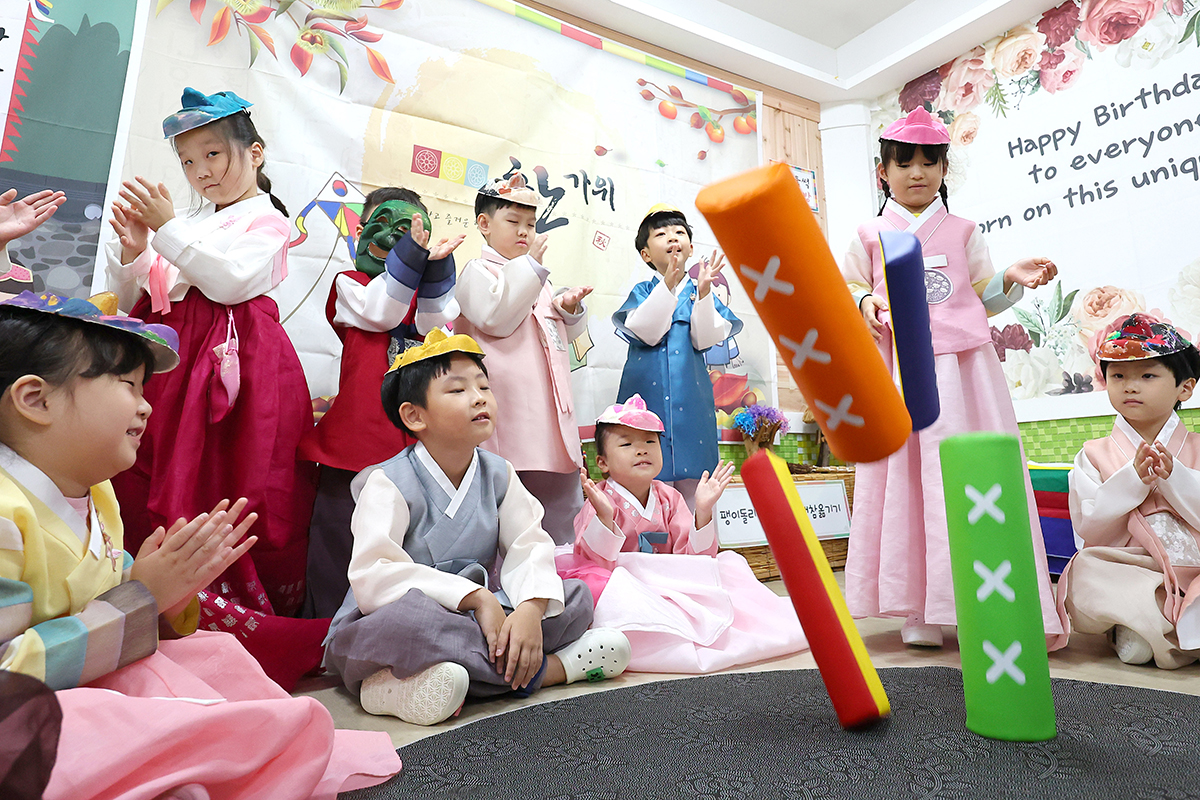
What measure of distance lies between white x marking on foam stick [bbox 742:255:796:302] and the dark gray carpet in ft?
1.60

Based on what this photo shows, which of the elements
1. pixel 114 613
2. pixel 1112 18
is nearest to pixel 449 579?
pixel 114 613

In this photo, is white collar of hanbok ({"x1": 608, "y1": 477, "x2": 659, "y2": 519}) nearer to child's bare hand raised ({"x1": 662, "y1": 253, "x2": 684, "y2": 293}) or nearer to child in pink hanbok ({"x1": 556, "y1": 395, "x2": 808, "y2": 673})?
child in pink hanbok ({"x1": 556, "y1": 395, "x2": 808, "y2": 673})

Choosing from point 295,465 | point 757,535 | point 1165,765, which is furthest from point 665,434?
point 1165,765

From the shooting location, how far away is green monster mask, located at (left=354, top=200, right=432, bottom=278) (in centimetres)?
181

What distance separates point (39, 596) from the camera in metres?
0.78

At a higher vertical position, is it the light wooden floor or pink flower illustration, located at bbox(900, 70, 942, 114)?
pink flower illustration, located at bbox(900, 70, 942, 114)

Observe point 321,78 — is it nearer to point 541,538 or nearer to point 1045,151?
point 541,538

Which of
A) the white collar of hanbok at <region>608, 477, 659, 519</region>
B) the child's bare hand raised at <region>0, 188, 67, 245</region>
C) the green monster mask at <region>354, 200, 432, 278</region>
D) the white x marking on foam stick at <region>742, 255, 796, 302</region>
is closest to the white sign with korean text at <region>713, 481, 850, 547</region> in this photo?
the white collar of hanbok at <region>608, 477, 659, 519</region>

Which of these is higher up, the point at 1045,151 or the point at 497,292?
the point at 1045,151

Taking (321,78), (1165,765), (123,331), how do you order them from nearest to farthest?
(1165,765) < (123,331) < (321,78)

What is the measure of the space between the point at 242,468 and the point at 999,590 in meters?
1.31

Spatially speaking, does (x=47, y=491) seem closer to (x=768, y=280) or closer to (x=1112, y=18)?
(x=768, y=280)

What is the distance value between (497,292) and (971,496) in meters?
1.15

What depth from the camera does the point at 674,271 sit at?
210 cm
